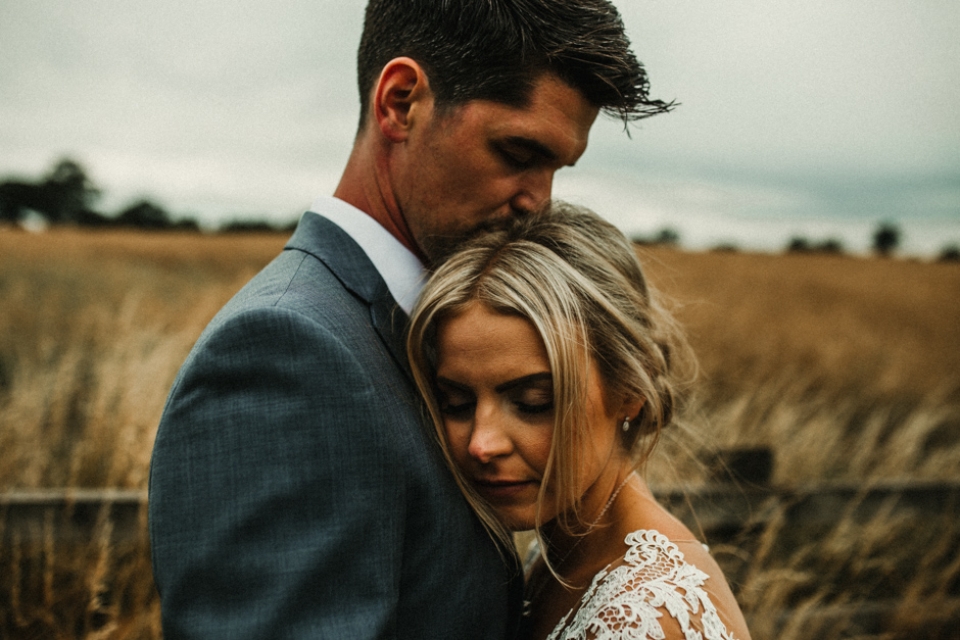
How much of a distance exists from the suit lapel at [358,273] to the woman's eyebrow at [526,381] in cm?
23

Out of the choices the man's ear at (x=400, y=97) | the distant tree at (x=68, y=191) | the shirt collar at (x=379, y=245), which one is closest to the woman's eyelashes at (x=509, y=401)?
the shirt collar at (x=379, y=245)

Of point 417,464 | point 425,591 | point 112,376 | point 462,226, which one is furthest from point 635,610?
point 112,376

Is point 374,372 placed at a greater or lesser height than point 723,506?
greater

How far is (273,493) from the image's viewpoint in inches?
45.8

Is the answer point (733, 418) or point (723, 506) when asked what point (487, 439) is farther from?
point (733, 418)

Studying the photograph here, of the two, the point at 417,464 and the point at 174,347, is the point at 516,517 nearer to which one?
the point at 417,464

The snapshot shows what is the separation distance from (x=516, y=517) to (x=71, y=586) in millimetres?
2162

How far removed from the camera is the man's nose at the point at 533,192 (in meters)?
1.86

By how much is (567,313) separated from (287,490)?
2.62ft

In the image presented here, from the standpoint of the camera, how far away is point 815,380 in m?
9.29

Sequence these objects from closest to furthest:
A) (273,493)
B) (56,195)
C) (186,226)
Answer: (273,493), (186,226), (56,195)

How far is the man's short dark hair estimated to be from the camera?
1.68 m

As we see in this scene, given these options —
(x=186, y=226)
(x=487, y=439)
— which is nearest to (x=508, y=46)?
(x=487, y=439)

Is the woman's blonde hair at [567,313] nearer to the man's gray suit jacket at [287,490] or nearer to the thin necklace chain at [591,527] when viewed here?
the thin necklace chain at [591,527]
